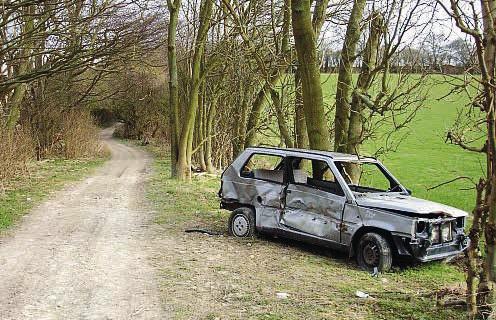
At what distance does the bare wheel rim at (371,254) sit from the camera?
27.4ft

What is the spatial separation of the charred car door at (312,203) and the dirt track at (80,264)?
8.05 ft

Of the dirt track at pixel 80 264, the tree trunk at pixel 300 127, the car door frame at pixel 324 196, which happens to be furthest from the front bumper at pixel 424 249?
the tree trunk at pixel 300 127

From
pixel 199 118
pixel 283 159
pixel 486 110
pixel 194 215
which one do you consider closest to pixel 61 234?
pixel 194 215

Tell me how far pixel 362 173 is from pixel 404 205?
156 inches

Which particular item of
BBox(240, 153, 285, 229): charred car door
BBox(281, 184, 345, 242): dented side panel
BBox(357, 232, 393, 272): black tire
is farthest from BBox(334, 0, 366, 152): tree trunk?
BBox(357, 232, 393, 272): black tire

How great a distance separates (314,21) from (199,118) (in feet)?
42.3

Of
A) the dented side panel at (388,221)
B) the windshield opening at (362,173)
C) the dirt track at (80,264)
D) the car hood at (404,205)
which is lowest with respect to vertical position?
the dirt track at (80,264)

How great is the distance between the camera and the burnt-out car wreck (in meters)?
8.18

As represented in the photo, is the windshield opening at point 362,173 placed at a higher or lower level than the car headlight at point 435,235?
higher

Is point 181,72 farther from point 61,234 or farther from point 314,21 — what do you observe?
point 61,234

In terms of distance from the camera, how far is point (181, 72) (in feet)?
93.3

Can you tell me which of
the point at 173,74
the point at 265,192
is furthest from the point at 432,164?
the point at 265,192

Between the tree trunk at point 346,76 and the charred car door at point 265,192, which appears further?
the tree trunk at point 346,76

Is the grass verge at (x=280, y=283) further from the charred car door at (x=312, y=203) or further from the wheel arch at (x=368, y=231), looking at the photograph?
the charred car door at (x=312, y=203)
